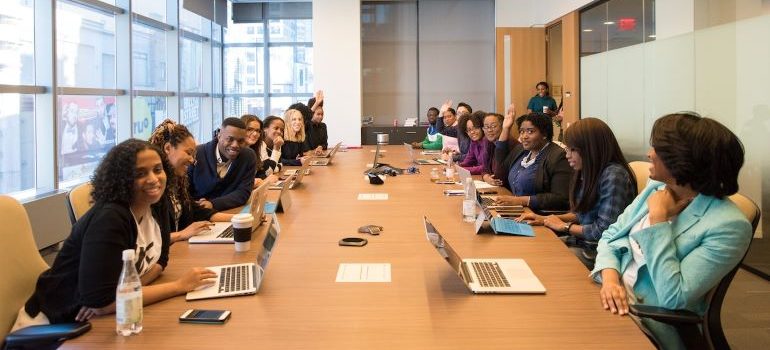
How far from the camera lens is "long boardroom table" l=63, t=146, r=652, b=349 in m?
1.52

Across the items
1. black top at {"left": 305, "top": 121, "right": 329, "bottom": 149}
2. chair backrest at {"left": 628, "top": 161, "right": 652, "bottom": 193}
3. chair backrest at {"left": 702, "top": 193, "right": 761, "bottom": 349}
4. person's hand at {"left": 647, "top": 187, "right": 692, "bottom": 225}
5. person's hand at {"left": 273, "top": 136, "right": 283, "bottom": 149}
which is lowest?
chair backrest at {"left": 702, "top": 193, "right": 761, "bottom": 349}

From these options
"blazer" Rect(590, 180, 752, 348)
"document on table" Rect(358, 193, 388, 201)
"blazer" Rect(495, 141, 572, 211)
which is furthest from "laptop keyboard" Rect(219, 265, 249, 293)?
"blazer" Rect(495, 141, 572, 211)

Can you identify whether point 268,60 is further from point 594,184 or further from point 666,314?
point 666,314

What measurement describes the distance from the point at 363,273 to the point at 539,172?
→ 2.10 m

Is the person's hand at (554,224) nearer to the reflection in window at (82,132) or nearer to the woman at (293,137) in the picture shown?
the woman at (293,137)

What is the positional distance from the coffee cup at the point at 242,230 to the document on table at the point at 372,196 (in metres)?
1.37

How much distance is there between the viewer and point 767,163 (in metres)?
4.04

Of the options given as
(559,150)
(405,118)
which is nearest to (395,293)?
(559,150)

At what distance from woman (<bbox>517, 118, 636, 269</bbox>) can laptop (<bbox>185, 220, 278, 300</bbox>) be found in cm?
144

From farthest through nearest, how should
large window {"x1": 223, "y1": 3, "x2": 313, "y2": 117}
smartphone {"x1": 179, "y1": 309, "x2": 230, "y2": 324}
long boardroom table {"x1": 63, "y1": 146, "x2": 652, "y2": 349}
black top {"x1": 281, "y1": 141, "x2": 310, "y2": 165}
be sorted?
large window {"x1": 223, "y1": 3, "x2": 313, "y2": 117} < black top {"x1": 281, "y1": 141, "x2": 310, "y2": 165} < smartphone {"x1": 179, "y1": 309, "x2": 230, "y2": 324} < long boardroom table {"x1": 63, "y1": 146, "x2": 652, "y2": 349}

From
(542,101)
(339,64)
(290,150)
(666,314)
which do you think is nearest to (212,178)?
(666,314)

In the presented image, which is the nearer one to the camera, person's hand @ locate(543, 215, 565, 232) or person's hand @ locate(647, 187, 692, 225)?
person's hand @ locate(647, 187, 692, 225)

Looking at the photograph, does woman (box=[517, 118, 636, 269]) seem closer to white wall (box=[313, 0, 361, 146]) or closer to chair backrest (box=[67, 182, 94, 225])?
chair backrest (box=[67, 182, 94, 225])

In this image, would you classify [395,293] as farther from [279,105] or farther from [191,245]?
[279,105]
